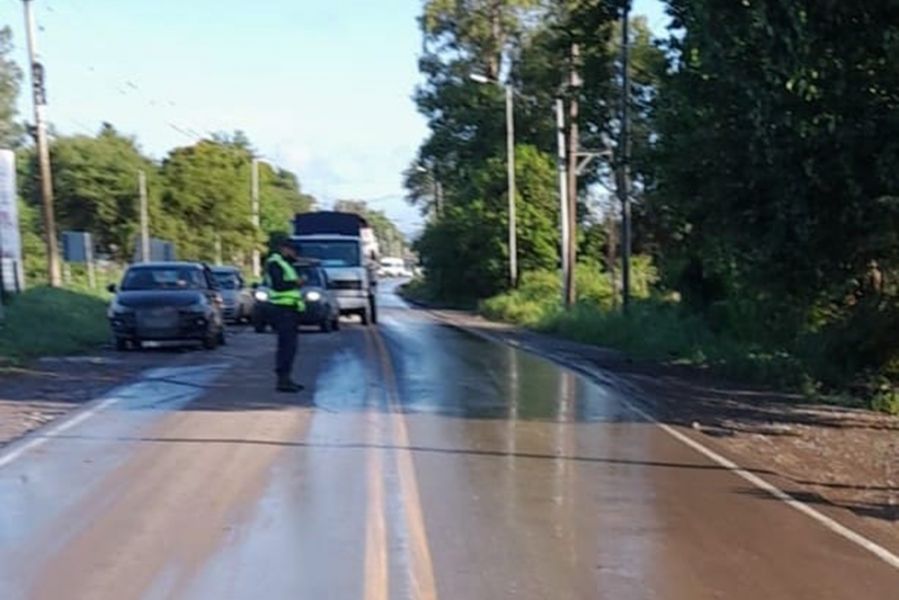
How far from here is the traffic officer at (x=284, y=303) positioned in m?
17.3

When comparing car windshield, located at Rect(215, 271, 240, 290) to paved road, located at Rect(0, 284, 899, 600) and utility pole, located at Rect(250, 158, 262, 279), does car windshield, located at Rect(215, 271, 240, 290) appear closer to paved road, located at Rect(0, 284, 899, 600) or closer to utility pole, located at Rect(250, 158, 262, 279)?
paved road, located at Rect(0, 284, 899, 600)

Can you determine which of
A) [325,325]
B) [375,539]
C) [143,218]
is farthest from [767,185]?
[143,218]

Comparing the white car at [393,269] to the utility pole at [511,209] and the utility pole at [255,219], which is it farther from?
the utility pole at [511,209]

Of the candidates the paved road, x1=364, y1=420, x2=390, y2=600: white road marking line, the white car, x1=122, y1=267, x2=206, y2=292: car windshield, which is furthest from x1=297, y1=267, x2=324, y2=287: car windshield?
the white car

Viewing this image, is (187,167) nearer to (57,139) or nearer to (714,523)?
(57,139)

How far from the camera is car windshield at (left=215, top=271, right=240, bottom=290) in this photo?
40875 millimetres

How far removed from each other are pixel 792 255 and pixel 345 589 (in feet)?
37.2

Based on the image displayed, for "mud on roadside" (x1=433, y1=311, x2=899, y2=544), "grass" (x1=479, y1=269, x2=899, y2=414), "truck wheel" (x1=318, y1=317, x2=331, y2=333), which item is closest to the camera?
"mud on roadside" (x1=433, y1=311, x2=899, y2=544)

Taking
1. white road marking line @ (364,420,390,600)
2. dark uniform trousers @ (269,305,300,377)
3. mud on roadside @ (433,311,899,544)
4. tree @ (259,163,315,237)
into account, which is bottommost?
mud on roadside @ (433,311,899,544)

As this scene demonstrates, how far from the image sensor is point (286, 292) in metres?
17.3

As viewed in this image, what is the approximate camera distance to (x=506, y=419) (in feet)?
51.0

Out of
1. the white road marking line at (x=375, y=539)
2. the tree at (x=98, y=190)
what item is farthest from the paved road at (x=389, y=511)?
the tree at (x=98, y=190)

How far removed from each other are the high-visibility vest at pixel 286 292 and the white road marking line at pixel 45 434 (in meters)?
2.28

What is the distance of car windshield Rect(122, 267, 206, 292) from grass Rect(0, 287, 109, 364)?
153cm
